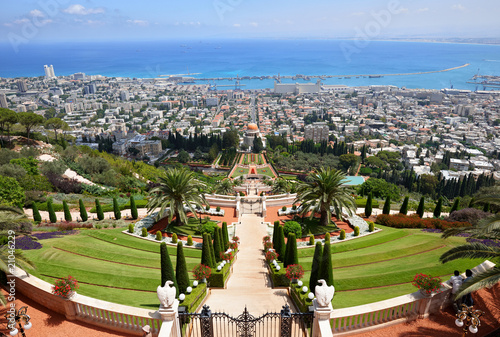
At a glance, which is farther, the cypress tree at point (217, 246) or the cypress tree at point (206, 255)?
the cypress tree at point (217, 246)

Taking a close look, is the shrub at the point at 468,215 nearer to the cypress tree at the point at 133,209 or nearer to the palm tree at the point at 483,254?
the palm tree at the point at 483,254

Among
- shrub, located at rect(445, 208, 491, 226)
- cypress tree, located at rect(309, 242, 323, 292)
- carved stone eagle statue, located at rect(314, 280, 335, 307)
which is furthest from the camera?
shrub, located at rect(445, 208, 491, 226)

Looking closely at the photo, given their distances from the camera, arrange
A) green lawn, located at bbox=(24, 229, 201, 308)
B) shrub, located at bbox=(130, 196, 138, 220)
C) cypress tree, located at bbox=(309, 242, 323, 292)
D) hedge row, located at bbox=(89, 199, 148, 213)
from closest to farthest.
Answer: cypress tree, located at bbox=(309, 242, 323, 292), green lawn, located at bbox=(24, 229, 201, 308), shrub, located at bbox=(130, 196, 138, 220), hedge row, located at bbox=(89, 199, 148, 213)

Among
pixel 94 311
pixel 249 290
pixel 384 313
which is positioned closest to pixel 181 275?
→ pixel 94 311

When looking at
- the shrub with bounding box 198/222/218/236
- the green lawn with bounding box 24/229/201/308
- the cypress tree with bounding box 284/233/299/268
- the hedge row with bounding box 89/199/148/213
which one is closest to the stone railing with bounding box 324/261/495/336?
the cypress tree with bounding box 284/233/299/268

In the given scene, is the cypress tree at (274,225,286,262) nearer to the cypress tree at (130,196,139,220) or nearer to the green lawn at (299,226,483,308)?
the green lawn at (299,226,483,308)

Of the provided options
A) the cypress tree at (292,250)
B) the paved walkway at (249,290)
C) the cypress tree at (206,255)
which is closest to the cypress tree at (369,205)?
the paved walkway at (249,290)

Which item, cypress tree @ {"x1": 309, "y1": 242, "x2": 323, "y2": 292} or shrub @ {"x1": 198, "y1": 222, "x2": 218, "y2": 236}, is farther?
shrub @ {"x1": 198, "y1": 222, "x2": 218, "y2": 236}
